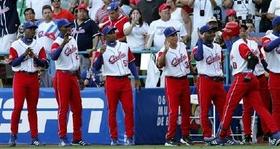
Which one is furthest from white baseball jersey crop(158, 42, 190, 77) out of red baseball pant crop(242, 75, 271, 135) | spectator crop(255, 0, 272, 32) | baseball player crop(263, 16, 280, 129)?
spectator crop(255, 0, 272, 32)

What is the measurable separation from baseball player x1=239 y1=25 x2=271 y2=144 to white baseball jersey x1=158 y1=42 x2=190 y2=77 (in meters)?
1.25

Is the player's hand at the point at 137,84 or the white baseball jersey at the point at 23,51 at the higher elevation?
the white baseball jersey at the point at 23,51

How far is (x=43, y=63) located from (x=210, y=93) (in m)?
3.24

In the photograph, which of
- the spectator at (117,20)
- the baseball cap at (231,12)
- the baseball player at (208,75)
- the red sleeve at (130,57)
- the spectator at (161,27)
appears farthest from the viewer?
the spectator at (117,20)

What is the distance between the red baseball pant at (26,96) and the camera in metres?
21.2

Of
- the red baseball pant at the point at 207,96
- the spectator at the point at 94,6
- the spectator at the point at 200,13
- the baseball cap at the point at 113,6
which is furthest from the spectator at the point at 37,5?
the red baseball pant at the point at 207,96

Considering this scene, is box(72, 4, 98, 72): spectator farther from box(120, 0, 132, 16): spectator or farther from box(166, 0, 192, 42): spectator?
box(166, 0, 192, 42): spectator

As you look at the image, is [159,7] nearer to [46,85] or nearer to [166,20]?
[166,20]

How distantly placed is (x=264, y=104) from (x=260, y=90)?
0.29 metres

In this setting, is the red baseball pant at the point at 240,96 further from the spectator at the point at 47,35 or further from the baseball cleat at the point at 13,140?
the spectator at the point at 47,35

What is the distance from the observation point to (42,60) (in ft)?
69.4

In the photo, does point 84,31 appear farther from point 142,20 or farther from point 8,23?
point 8,23

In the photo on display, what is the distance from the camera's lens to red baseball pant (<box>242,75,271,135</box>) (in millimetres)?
21050

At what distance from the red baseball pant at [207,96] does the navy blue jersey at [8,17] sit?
16.8 ft
